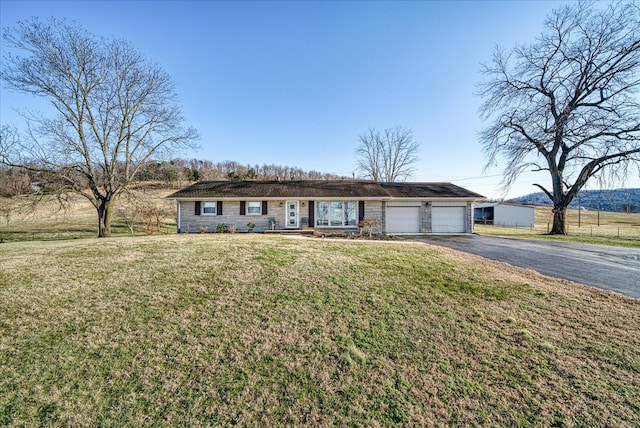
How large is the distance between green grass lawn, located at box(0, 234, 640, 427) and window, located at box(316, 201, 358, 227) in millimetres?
10655

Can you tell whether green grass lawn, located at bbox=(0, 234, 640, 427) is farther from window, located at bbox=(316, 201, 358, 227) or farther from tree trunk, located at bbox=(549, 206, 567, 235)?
tree trunk, located at bbox=(549, 206, 567, 235)

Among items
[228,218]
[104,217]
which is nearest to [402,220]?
[228,218]

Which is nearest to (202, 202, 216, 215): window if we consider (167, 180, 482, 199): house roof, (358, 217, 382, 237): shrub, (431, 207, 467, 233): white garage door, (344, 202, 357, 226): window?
(167, 180, 482, 199): house roof

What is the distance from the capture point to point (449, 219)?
1864cm

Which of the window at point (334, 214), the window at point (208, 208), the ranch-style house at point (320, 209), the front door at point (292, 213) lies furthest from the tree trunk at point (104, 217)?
the window at point (334, 214)

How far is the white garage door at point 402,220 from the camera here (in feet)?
60.2

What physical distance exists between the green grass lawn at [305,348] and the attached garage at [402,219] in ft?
37.2

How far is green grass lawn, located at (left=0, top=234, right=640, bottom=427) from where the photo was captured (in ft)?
9.89

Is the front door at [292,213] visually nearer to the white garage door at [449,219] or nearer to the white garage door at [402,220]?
the white garage door at [402,220]

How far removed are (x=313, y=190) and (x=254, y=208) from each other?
13.8 ft

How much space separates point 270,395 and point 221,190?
682 inches

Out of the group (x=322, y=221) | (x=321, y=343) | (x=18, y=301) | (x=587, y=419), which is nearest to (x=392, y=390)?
(x=321, y=343)

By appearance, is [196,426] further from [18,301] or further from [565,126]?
[565,126]

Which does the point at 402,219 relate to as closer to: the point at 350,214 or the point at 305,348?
the point at 350,214
